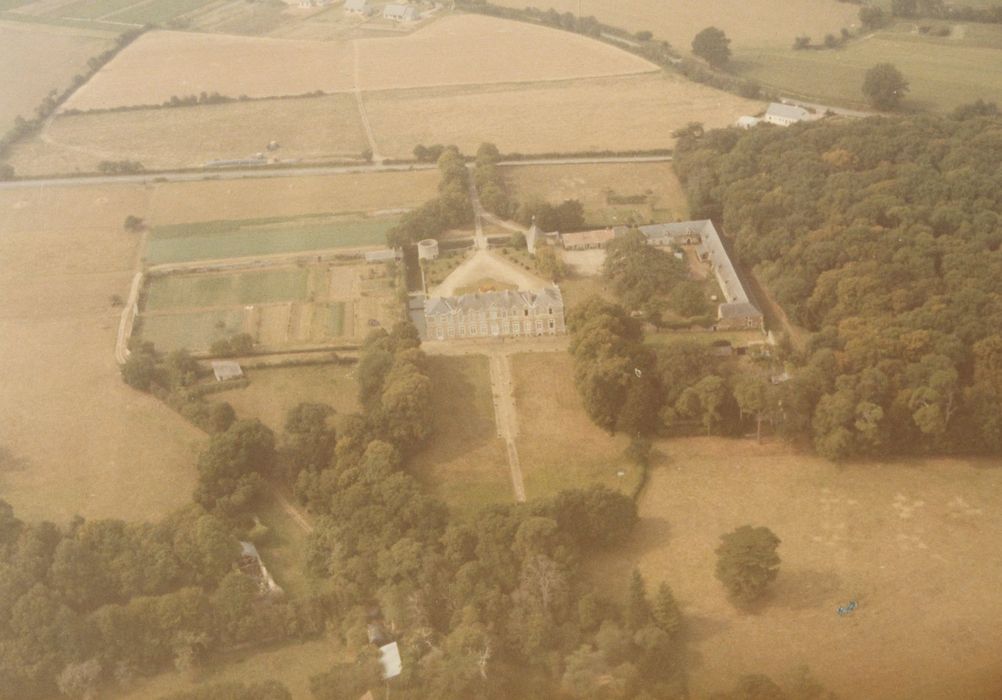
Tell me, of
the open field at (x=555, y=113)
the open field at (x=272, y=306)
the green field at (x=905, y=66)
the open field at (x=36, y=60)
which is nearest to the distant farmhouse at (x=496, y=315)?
the open field at (x=272, y=306)

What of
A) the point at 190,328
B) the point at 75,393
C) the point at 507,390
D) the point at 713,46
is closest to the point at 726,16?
the point at 713,46

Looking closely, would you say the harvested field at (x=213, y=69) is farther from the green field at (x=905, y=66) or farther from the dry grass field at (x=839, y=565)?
the dry grass field at (x=839, y=565)

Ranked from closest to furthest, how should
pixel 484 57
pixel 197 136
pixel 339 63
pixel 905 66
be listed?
pixel 197 136 → pixel 905 66 → pixel 339 63 → pixel 484 57

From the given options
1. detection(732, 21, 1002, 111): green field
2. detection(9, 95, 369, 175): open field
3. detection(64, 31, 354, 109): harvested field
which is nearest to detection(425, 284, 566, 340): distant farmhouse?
detection(9, 95, 369, 175): open field

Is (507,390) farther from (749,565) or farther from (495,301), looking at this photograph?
(749,565)

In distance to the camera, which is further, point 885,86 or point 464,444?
point 885,86

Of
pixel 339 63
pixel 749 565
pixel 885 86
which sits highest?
pixel 885 86
